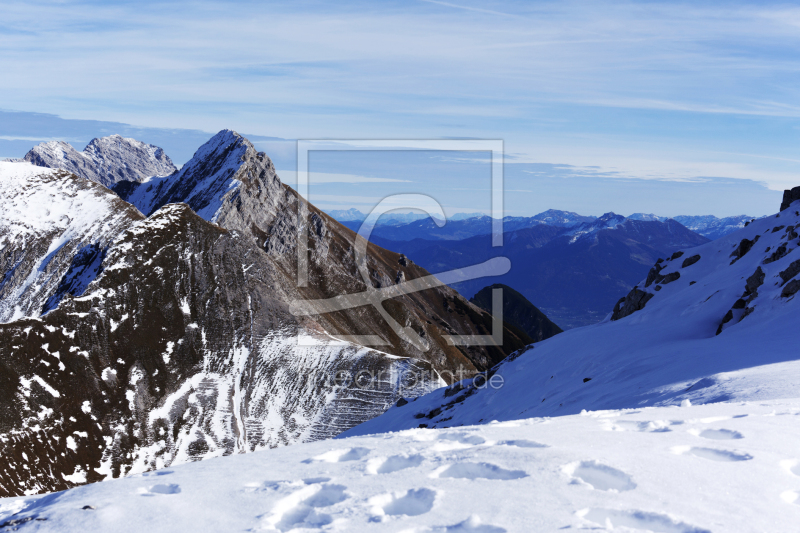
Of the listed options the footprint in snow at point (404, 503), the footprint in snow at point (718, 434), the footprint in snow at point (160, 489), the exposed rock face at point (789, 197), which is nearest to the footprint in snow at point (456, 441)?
the footprint in snow at point (404, 503)

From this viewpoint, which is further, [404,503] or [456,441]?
[456,441]

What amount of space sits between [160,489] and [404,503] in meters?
6.46

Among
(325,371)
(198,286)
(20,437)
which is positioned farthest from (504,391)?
(198,286)

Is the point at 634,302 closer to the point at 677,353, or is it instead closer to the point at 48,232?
the point at 677,353

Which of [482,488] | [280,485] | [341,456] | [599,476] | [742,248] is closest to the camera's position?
[482,488]

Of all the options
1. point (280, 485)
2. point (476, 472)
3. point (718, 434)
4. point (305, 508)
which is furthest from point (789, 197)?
point (305, 508)

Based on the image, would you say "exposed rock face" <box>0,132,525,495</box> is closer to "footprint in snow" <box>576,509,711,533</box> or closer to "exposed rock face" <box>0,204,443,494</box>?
"exposed rock face" <box>0,204,443,494</box>

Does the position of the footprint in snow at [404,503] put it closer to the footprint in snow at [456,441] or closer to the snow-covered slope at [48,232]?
the footprint in snow at [456,441]

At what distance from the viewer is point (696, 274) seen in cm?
7869

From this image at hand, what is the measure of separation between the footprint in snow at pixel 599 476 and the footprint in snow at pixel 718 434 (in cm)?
456

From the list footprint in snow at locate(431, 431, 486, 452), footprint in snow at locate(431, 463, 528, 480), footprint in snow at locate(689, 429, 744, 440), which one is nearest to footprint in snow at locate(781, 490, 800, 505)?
footprint in snow at locate(689, 429, 744, 440)

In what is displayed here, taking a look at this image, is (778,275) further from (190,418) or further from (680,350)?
(190,418)

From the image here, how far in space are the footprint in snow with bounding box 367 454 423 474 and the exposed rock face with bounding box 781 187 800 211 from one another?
88.3 meters

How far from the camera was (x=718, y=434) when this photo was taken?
1588 centimetres
